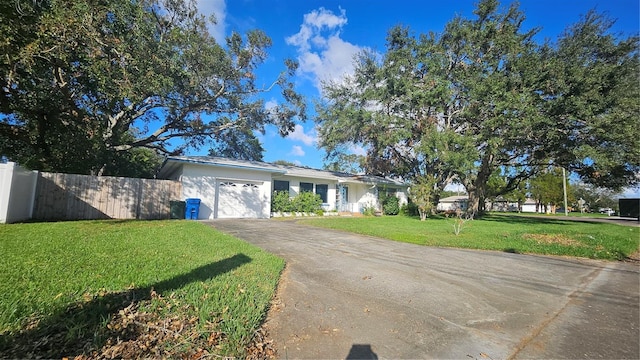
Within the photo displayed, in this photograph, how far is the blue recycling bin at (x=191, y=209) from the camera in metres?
13.5

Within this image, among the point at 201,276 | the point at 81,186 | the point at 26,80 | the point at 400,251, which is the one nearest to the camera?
the point at 201,276

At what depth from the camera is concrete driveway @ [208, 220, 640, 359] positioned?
99.6 inches

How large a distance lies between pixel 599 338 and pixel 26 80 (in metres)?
16.5

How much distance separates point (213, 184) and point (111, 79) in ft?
21.7

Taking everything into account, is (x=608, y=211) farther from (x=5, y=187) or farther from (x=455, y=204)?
(x=5, y=187)

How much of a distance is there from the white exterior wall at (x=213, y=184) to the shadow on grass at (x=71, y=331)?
11775 millimetres

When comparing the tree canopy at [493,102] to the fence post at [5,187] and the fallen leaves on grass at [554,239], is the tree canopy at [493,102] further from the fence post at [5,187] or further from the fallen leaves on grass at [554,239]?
the fence post at [5,187]

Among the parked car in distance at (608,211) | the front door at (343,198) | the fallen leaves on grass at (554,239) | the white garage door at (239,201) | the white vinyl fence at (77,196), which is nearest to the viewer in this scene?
the fallen leaves on grass at (554,239)

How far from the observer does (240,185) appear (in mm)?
15906

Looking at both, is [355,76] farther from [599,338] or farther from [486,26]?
[599,338]

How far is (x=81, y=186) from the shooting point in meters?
11.8

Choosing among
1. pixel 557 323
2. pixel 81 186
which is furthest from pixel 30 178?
pixel 557 323

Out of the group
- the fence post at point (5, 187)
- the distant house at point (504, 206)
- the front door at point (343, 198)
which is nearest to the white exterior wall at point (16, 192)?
the fence post at point (5, 187)

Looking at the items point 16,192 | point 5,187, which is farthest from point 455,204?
point 5,187
